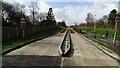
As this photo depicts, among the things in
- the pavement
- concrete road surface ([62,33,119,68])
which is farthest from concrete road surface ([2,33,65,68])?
concrete road surface ([62,33,119,68])

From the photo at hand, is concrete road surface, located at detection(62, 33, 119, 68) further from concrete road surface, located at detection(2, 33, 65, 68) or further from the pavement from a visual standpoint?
concrete road surface, located at detection(2, 33, 65, 68)

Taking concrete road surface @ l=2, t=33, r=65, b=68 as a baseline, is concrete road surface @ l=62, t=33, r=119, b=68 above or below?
below

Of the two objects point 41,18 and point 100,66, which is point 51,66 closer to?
point 100,66

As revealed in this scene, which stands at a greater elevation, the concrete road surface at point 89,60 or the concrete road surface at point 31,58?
the concrete road surface at point 31,58

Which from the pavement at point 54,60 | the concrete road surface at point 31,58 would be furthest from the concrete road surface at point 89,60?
the concrete road surface at point 31,58

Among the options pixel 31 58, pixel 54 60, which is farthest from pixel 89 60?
pixel 31 58

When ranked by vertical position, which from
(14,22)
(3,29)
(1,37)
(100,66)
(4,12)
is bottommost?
(100,66)

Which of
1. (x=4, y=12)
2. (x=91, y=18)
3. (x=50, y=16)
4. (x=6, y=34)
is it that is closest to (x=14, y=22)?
(x=4, y=12)

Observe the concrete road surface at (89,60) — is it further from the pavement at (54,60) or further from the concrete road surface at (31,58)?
the concrete road surface at (31,58)

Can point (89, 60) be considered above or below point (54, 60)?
below

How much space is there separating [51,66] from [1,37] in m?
8.45

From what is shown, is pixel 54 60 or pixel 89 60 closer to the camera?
pixel 54 60

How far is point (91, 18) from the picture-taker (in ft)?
233

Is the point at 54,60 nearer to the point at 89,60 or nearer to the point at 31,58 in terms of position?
the point at 31,58
